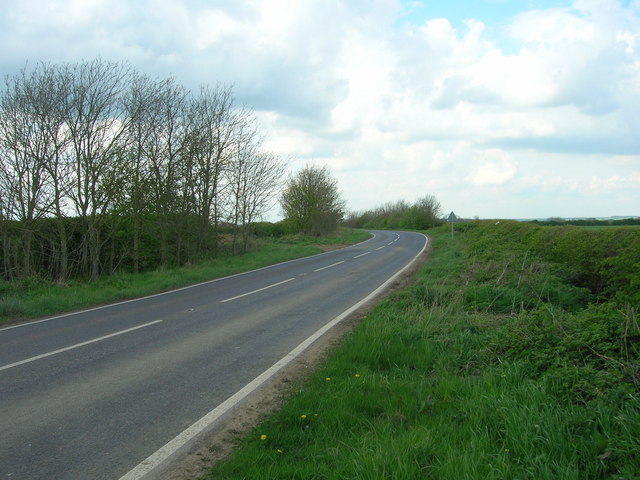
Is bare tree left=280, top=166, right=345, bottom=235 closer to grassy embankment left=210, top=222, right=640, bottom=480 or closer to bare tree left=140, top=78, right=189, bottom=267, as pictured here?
bare tree left=140, top=78, right=189, bottom=267

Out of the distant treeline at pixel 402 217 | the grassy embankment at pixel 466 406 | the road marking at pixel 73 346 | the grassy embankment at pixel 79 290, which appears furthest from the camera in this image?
the distant treeline at pixel 402 217

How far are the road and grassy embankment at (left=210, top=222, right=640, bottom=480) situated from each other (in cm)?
106

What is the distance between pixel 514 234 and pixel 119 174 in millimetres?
18296

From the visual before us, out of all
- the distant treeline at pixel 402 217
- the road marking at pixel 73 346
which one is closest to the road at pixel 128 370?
the road marking at pixel 73 346

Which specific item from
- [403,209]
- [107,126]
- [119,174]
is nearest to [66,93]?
[107,126]

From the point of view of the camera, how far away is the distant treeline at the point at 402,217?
8356 centimetres

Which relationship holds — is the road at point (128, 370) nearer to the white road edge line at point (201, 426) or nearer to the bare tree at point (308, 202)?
the white road edge line at point (201, 426)

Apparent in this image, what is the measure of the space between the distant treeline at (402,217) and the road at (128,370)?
72819 mm

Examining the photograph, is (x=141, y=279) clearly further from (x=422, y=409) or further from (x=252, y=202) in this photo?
(x=422, y=409)

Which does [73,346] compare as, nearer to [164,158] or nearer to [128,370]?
[128,370]

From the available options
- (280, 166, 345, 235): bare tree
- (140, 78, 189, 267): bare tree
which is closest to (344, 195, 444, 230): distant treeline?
(280, 166, 345, 235): bare tree

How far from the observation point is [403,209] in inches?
3789

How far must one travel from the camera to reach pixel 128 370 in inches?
248

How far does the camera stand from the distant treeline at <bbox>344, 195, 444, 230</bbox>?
274ft
